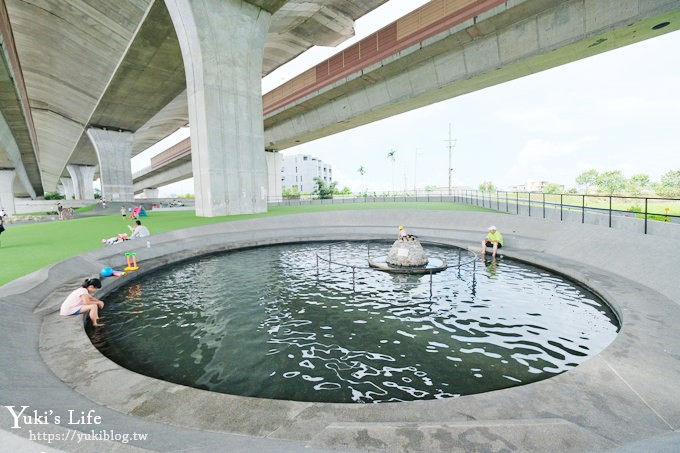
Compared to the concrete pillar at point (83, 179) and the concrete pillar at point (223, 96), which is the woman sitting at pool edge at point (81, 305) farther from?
the concrete pillar at point (83, 179)

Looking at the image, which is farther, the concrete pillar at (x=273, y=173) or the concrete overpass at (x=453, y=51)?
the concrete pillar at (x=273, y=173)

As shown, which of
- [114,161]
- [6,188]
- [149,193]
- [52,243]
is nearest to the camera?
[52,243]

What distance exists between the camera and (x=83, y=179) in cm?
7625

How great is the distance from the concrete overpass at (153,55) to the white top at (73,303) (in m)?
15.2

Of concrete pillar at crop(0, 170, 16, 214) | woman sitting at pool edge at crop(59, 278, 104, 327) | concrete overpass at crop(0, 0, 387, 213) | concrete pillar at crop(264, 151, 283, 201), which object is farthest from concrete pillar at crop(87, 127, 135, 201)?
woman sitting at pool edge at crop(59, 278, 104, 327)

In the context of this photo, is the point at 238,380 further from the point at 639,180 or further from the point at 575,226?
the point at 639,180

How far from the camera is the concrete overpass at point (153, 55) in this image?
21.4 metres

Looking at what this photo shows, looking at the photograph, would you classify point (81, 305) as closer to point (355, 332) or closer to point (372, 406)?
point (355, 332)

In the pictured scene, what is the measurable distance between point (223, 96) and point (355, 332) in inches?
822

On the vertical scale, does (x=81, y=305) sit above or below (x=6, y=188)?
below

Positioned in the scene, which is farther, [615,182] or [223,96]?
[615,182]

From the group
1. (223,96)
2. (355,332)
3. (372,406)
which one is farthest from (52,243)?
(372,406)

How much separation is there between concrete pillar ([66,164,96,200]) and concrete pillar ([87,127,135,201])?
41.0 metres

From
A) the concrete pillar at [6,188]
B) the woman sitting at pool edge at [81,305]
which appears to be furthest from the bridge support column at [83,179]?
the woman sitting at pool edge at [81,305]
